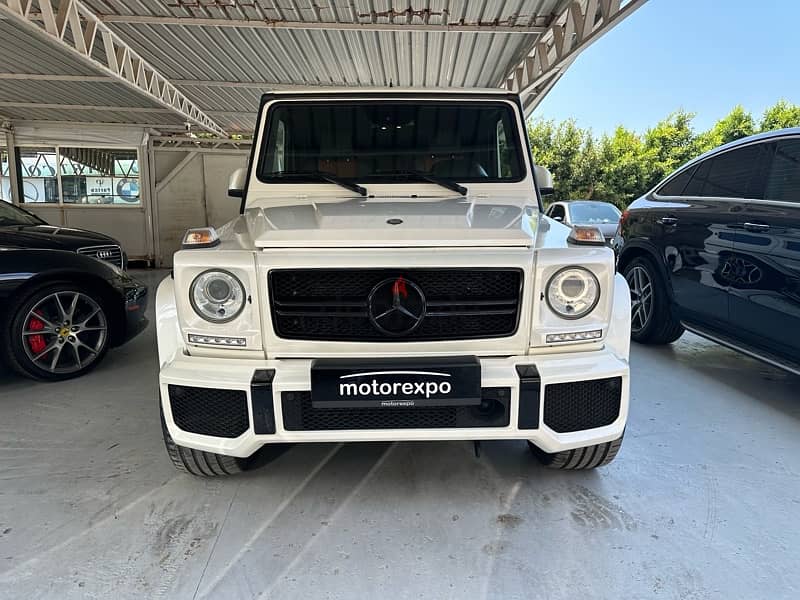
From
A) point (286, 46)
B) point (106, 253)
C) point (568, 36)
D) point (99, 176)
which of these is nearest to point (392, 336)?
point (106, 253)

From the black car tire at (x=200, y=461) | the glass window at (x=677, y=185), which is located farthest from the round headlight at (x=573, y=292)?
the glass window at (x=677, y=185)

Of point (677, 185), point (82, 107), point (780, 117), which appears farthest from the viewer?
point (780, 117)

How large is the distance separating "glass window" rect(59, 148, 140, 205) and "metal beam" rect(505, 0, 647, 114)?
8595 mm

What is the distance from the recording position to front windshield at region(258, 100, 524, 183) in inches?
112

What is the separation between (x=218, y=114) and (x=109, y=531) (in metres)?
10.6

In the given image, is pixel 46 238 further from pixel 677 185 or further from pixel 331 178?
pixel 677 185

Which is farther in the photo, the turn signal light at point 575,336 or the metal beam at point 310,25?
the metal beam at point 310,25

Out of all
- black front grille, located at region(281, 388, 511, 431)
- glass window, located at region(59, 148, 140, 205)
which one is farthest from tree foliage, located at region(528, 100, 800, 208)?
black front grille, located at region(281, 388, 511, 431)

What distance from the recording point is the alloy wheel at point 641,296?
4445 mm

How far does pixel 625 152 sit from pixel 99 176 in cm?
1916

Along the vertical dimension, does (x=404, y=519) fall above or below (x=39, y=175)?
below

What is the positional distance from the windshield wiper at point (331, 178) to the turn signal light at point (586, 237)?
1108mm

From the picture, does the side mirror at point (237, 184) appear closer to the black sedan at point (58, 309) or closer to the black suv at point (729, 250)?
the black sedan at point (58, 309)

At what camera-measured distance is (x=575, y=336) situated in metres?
1.99
